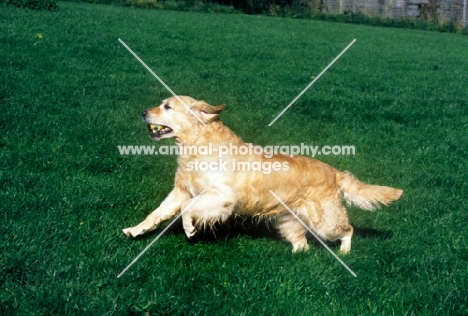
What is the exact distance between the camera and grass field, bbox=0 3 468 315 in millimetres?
4145

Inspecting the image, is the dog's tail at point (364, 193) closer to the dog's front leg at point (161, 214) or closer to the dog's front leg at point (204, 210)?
the dog's front leg at point (204, 210)

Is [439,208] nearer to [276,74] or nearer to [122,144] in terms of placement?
[122,144]

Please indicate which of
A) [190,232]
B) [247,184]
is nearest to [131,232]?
[190,232]

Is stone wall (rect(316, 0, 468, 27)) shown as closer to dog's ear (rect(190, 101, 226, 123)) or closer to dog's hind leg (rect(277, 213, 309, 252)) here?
dog's hind leg (rect(277, 213, 309, 252))

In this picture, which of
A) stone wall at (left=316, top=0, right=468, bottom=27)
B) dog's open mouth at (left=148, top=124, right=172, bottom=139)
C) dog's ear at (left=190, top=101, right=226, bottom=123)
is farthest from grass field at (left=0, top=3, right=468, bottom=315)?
stone wall at (left=316, top=0, right=468, bottom=27)

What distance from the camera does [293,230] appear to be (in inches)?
210

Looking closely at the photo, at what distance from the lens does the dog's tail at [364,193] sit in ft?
17.6

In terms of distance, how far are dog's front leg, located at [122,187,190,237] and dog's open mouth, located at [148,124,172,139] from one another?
54 cm

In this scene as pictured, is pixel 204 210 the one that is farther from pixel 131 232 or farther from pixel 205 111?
pixel 205 111

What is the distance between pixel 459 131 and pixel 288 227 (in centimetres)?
547

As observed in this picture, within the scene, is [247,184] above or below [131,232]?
above

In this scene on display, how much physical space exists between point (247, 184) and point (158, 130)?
100 cm

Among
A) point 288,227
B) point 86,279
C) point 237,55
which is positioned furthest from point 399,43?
point 86,279

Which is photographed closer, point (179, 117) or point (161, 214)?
point (161, 214)
